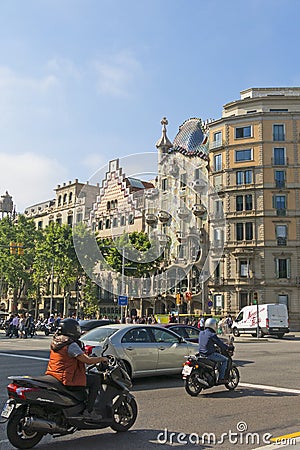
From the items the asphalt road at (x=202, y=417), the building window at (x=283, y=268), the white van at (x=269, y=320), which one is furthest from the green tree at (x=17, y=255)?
the asphalt road at (x=202, y=417)

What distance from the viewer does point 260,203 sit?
52.3 meters

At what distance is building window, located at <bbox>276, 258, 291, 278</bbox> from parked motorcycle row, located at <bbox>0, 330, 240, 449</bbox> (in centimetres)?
4549

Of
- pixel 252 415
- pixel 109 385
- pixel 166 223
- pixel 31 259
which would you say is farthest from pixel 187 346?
pixel 31 259

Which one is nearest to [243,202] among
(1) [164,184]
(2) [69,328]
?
(1) [164,184]

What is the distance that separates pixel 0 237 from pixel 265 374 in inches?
2216

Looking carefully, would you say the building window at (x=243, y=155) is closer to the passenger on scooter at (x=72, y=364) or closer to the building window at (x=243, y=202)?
the building window at (x=243, y=202)

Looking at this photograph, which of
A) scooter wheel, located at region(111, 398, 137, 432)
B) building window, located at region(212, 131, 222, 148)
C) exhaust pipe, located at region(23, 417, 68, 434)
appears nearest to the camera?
exhaust pipe, located at region(23, 417, 68, 434)

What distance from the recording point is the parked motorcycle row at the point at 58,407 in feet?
20.7

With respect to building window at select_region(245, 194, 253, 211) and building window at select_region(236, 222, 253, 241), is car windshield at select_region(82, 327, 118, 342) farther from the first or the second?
building window at select_region(245, 194, 253, 211)

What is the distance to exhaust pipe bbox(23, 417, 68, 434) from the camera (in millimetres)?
6285

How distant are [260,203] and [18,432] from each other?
47974 mm

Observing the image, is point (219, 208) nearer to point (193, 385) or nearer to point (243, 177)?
point (243, 177)

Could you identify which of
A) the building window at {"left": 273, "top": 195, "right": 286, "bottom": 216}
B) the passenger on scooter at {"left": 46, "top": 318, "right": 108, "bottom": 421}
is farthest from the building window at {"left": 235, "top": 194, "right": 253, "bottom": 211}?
the passenger on scooter at {"left": 46, "top": 318, "right": 108, "bottom": 421}

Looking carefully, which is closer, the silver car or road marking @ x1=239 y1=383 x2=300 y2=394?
road marking @ x1=239 y1=383 x2=300 y2=394
